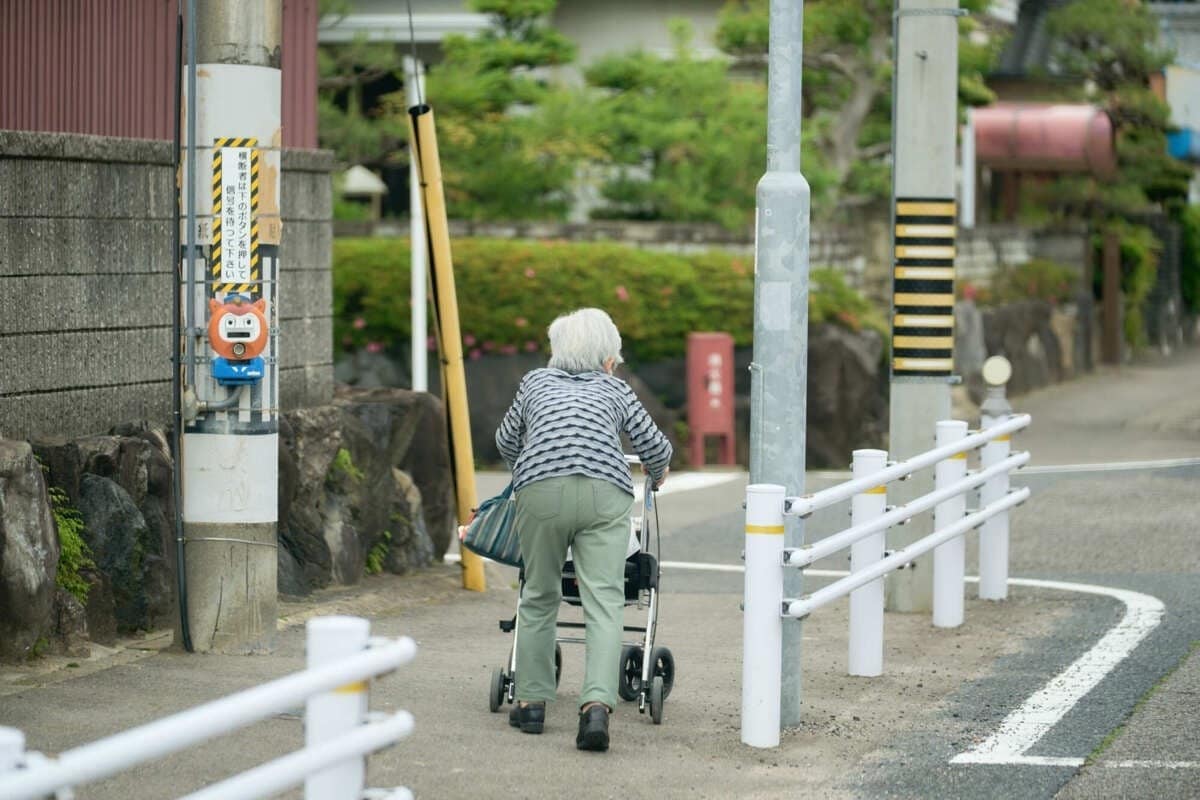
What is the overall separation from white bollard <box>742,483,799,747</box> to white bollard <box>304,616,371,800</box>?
2914 millimetres

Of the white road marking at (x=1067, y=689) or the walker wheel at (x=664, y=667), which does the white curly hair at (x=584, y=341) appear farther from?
the white road marking at (x=1067, y=689)

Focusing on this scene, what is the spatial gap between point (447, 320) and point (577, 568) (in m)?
4.53

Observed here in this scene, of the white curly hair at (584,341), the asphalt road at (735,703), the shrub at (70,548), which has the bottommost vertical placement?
the asphalt road at (735,703)

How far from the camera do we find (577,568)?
23.2 feet

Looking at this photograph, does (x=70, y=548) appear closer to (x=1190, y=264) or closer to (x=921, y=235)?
(x=921, y=235)

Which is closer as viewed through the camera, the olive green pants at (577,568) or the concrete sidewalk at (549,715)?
the concrete sidewalk at (549,715)

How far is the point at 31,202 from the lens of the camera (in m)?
8.79

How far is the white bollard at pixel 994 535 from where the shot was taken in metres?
10.7

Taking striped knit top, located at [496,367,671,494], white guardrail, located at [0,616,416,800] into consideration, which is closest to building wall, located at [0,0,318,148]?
striped knit top, located at [496,367,671,494]

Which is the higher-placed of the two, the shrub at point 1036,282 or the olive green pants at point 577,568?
the shrub at point 1036,282

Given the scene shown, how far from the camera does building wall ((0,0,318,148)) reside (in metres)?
9.27

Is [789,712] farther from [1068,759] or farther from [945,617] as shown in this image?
[945,617]

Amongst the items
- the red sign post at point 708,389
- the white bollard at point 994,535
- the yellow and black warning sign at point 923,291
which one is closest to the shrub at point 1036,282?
the red sign post at point 708,389

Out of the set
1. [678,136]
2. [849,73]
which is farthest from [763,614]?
[849,73]
